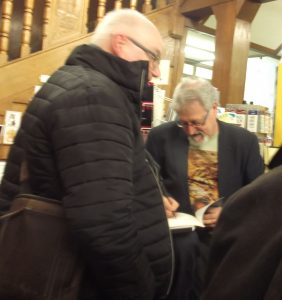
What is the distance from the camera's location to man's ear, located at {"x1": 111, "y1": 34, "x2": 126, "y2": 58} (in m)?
1.16

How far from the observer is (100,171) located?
93 cm

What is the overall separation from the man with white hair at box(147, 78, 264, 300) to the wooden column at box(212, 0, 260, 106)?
4.59 feet

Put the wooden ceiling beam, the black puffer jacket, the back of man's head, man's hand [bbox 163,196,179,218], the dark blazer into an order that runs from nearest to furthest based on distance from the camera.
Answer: the black puffer jacket → the back of man's head → man's hand [bbox 163,196,179,218] → the dark blazer → the wooden ceiling beam

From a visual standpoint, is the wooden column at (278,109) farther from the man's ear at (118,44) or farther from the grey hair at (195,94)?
the man's ear at (118,44)

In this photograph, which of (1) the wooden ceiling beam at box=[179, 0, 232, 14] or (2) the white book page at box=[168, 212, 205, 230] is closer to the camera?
(2) the white book page at box=[168, 212, 205, 230]

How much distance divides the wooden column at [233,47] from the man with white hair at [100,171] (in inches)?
85.5

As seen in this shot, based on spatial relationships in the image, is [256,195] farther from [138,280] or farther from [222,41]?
[222,41]

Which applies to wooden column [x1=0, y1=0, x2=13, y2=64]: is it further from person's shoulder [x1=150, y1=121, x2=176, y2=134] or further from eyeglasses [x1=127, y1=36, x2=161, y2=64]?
eyeglasses [x1=127, y1=36, x2=161, y2=64]

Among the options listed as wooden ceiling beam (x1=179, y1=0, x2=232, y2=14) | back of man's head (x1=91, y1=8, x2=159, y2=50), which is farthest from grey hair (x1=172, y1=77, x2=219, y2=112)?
wooden ceiling beam (x1=179, y1=0, x2=232, y2=14)

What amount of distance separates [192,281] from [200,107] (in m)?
0.80

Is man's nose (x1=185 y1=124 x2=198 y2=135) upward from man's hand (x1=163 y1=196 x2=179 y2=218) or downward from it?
upward

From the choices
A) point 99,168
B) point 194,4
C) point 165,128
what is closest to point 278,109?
point 165,128

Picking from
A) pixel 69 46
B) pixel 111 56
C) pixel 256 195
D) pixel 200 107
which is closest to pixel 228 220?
pixel 256 195

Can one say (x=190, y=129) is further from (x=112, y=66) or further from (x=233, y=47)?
(x=233, y=47)
